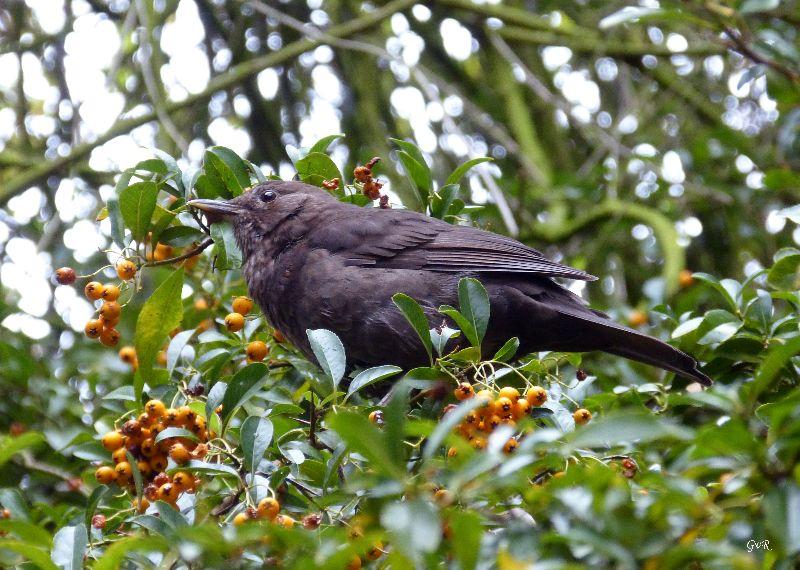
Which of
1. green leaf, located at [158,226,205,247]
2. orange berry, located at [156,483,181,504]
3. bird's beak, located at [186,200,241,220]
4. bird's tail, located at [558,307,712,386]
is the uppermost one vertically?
bird's beak, located at [186,200,241,220]

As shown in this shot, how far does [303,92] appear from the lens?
606 cm

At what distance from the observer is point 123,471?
9.61 feet

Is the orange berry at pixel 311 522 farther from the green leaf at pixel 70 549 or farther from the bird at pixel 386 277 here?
the bird at pixel 386 277

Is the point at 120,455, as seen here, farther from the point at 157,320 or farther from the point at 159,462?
the point at 157,320

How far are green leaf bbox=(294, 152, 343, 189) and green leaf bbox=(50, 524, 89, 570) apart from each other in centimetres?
170

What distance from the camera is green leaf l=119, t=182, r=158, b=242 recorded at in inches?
124

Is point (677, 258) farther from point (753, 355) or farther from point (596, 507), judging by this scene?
point (596, 507)

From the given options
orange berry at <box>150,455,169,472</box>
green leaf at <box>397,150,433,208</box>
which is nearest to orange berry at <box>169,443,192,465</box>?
orange berry at <box>150,455,169,472</box>

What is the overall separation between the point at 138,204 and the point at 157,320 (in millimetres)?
395

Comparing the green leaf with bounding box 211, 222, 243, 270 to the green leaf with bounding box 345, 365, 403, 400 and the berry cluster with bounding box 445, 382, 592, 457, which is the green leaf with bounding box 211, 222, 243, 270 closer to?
the green leaf with bounding box 345, 365, 403, 400

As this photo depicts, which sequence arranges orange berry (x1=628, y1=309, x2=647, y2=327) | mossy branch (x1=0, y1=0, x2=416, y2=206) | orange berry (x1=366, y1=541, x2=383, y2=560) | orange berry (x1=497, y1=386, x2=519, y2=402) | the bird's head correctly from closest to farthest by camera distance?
orange berry (x1=366, y1=541, x2=383, y2=560)
orange berry (x1=497, y1=386, x2=519, y2=402)
the bird's head
orange berry (x1=628, y1=309, x2=647, y2=327)
mossy branch (x1=0, y1=0, x2=416, y2=206)

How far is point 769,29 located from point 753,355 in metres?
1.82

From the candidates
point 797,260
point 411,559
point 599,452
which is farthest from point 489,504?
point 797,260

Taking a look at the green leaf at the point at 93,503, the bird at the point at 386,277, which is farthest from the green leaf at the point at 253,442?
the bird at the point at 386,277
